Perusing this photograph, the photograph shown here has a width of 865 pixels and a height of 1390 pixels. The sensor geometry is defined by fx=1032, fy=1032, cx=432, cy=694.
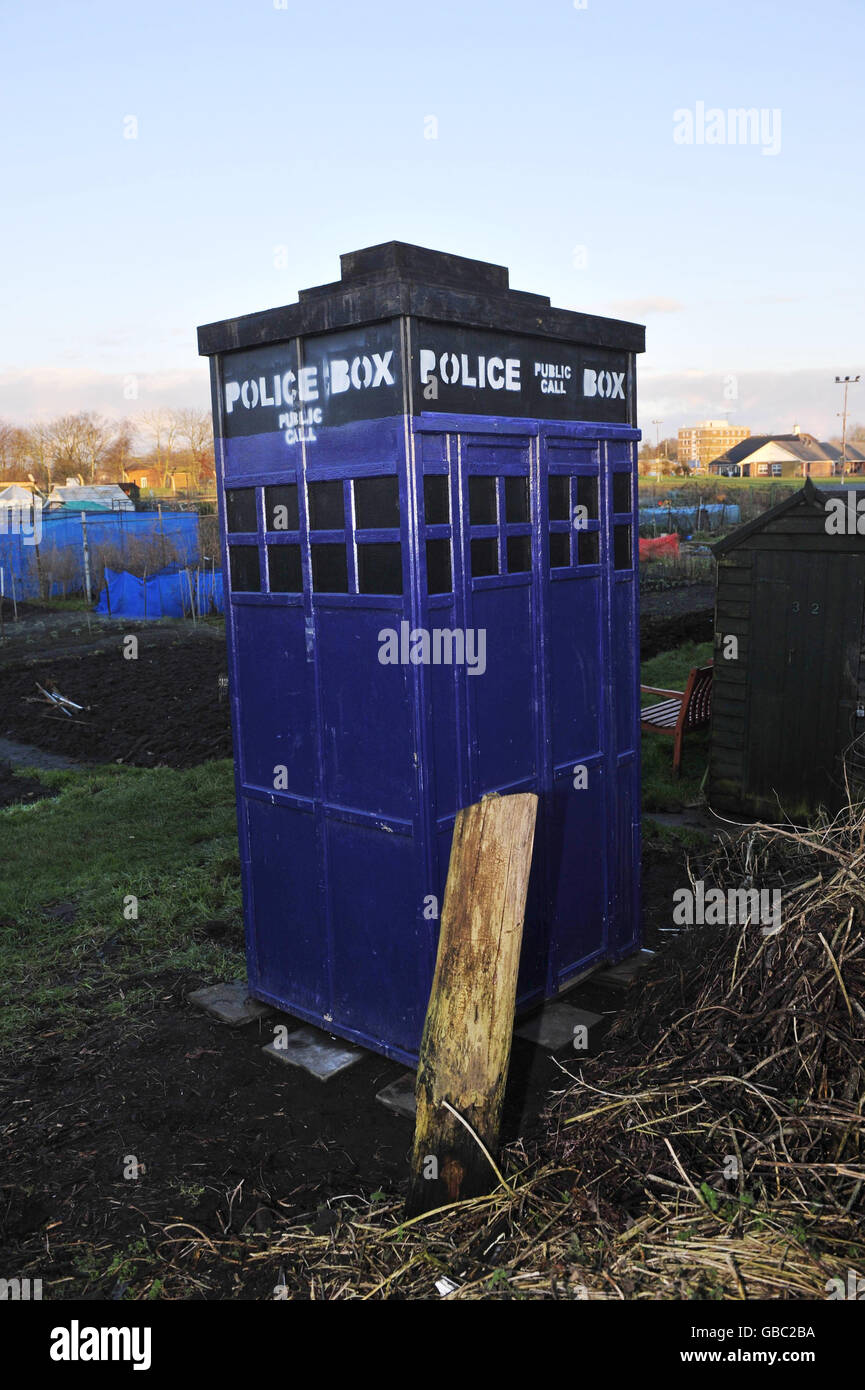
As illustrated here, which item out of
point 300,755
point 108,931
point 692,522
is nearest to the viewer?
point 300,755

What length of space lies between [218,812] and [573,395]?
5.24 meters

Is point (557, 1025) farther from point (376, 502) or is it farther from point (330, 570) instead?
point (376, 502)

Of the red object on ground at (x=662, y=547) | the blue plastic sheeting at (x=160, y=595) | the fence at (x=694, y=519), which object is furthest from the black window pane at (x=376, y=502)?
the fence at (x=694, y=519)

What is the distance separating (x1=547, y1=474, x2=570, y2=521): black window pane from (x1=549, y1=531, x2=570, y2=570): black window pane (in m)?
0.09

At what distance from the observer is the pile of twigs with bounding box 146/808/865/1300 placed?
3.09 metres

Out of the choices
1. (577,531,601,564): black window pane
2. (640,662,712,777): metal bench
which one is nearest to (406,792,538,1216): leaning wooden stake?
(577,531,601,564): black window pane

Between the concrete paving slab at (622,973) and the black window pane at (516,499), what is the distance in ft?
8.29

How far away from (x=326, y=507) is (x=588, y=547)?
1528 mm

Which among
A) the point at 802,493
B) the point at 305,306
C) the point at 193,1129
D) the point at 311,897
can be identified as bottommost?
the point at 193,1129

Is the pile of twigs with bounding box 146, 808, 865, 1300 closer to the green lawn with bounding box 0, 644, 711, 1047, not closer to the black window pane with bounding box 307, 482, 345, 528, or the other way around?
the green lawn with bounding box 0, 644, 711, 1047

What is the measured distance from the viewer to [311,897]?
525cm

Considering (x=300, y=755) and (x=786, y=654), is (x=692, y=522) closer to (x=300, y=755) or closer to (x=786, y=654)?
(x=786, y=654)
